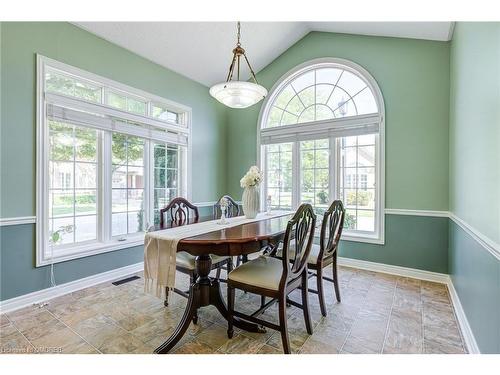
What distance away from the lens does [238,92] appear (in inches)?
94.0

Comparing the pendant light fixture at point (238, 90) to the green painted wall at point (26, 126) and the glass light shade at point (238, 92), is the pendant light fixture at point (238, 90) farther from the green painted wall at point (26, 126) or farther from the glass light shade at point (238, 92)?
the green painted wall at point (26, 126)

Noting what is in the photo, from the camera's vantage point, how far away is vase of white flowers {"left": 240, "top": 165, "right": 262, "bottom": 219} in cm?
244

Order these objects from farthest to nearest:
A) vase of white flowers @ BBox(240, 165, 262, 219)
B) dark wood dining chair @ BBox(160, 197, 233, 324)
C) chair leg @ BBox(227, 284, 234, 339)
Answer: vase of white flowers @ BBox(240, 165, 262, 219) → dark wood dining chair @ BBox(160, 197, 233, 324) → chair leg @ BBox(227, 284, 234, 339)

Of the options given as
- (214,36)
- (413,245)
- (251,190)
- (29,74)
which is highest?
(214,36)

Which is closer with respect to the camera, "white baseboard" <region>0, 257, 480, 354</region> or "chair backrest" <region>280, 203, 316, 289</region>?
"chair backrest" <region>280, 203, 316, 289</region>

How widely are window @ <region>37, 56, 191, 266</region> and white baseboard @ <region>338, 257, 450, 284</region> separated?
Result: 2.84 metres

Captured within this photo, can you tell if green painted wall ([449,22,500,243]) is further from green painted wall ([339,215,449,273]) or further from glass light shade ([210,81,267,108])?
glass light shade ([210,81,267,108])

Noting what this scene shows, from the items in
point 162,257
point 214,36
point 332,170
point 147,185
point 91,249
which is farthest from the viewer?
point 332,170

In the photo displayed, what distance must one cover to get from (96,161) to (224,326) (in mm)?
2361

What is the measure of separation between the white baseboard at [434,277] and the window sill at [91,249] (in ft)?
9.39

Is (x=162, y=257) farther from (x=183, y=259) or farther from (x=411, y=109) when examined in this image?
(x=411, y=109)

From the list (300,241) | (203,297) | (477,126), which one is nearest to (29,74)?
(203,297)

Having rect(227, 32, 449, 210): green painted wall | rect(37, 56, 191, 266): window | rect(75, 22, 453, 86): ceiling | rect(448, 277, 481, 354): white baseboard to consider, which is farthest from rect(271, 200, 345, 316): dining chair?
rect(75, 22, 453, 86): ceiling

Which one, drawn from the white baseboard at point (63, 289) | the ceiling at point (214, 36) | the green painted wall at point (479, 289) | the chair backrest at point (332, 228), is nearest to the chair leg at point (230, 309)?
the chair backrest at point (332, 228)
